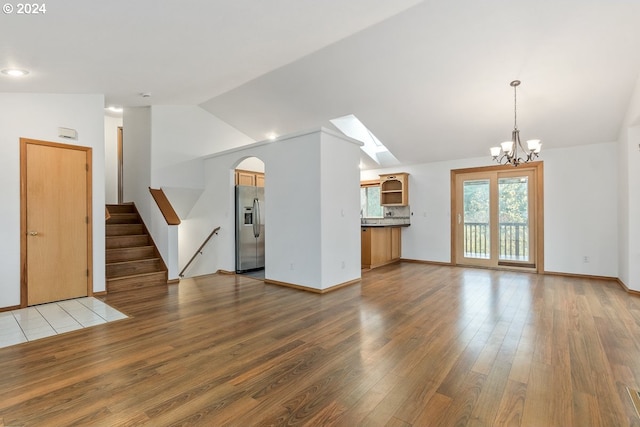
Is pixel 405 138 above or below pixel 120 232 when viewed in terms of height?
above

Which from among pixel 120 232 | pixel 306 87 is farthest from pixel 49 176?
pixel 306 87

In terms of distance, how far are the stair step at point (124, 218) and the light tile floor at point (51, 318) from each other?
6.44 feet

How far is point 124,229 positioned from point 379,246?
Answer: 5.00 m

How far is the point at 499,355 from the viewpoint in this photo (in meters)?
2.43

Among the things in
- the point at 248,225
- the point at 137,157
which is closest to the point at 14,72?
the point at 137,157

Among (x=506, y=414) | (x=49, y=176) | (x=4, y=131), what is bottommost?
(x=506, y=414)

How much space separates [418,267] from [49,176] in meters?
6.42

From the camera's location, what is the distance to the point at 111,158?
7.22 m

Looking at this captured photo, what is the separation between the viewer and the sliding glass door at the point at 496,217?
597 centimetres

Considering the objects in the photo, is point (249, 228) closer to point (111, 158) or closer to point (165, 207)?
point (165, 207)

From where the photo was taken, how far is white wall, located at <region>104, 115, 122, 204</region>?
7.15 metres

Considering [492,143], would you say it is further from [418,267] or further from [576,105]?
[418,267]

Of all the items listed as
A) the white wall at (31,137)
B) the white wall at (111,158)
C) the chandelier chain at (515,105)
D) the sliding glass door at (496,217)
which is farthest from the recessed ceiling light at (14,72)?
the sliding glass door at (496,217)

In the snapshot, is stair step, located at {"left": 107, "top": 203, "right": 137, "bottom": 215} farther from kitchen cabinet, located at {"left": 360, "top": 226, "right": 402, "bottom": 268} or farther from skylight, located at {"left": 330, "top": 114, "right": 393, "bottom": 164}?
kitchen cabinet, located at {"left": 360, "top": 226, "right": 402, "bottom": 268}
